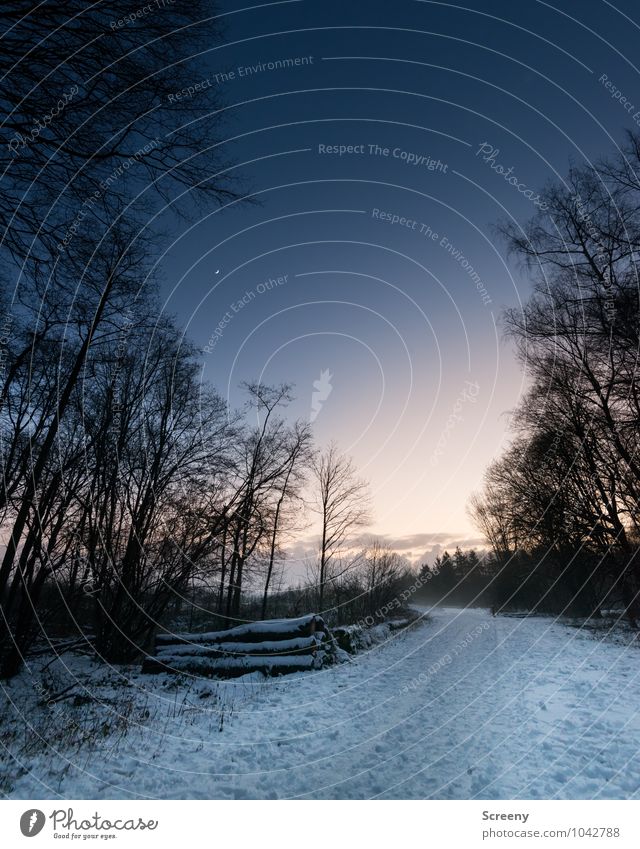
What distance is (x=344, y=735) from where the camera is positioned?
6227 mm

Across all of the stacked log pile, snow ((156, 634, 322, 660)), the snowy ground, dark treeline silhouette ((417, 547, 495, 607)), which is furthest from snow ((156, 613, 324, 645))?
dark treeline silhouette ((417, 547, 495, 607))

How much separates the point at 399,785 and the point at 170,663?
9745 millimetres

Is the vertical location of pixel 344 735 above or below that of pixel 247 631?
above

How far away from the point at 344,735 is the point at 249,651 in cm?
663

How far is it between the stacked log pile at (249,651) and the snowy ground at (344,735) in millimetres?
777

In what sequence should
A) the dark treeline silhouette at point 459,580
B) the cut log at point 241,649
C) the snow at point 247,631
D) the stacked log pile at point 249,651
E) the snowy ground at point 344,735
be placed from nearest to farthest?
the snowy ground at point 344,735 → the stacked log pile at point 249,651 → the cut log at point 241,649 → the snow at point 247,631 → the dark treeline silhouette at point 459,580

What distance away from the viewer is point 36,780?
4465mm

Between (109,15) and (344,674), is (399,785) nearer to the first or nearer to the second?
(344,674)

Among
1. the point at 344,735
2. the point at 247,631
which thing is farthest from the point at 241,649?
the point at 344,735

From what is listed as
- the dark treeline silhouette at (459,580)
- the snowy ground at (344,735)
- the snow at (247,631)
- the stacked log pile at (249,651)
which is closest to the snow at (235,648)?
the stacked log pile at (249,651)

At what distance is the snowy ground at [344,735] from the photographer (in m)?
4.44

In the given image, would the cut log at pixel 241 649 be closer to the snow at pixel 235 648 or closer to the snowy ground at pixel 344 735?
the snow at pixel 235 648

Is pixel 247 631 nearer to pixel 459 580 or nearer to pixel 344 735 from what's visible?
pixel 344 735
